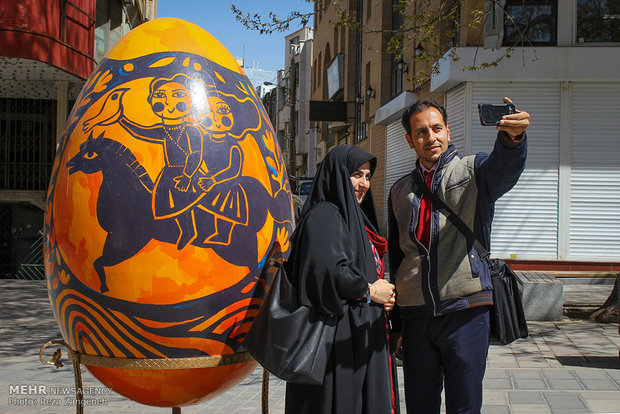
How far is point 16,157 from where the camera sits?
12461 millimetres

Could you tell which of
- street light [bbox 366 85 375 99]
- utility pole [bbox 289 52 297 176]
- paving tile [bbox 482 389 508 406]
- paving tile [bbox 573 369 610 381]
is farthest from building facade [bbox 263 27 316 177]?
paving tile [bbox 482 389 508 406]

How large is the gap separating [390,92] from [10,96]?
40.7ft

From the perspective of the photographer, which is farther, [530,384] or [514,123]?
[530,384]

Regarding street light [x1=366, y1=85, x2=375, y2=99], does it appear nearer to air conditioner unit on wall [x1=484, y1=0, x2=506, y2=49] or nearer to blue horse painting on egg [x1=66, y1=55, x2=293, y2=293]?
air conditioner unit on wall [x1=484, y1=0, x2=506, y2=49]

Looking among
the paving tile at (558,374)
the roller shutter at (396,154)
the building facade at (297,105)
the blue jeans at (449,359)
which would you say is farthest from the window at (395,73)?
the building facade at (297,105)

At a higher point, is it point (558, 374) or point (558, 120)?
point (558, 120)

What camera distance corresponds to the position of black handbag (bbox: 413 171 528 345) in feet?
9.26

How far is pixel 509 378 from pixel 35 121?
1081 centimetres

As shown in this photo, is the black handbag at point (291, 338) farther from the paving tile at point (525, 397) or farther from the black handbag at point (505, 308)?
the paving tile at point (525, 397)

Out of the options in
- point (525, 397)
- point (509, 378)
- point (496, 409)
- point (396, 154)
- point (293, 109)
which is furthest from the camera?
point (293, 109)

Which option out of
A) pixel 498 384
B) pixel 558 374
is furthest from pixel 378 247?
pixel 558 374

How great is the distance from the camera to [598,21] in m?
12.8

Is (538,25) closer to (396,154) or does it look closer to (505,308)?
(396,154)

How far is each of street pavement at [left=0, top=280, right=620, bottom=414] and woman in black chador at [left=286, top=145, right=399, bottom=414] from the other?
6.40 ft
